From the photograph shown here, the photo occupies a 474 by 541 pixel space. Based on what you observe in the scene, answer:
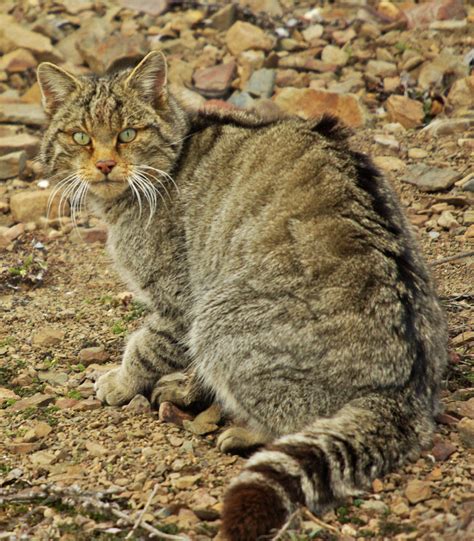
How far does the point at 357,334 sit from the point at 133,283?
1761 mm

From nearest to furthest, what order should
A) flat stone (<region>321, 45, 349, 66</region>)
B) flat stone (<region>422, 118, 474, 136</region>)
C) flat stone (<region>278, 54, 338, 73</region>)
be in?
flat stone (<region>422, 118, 474, 136</region>) → flat stone (<region>278, 54, 338, 73</region>) → flat stone (<region>321, 45, 349, 66</region>)

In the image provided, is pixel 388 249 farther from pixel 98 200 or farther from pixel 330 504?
pixel 98 200

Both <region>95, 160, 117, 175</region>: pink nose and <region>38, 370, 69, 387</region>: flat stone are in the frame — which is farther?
<region>38, 370, 69, 387</region>: flat stone

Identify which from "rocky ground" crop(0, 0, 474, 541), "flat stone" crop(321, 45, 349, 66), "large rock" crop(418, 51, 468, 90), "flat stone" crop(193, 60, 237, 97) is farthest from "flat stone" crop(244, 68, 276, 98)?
"large rock" crop(418, 51, 468, 90)

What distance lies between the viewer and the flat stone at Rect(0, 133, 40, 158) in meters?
8.28

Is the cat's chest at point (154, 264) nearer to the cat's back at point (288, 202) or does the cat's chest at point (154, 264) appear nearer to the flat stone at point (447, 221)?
the cat's back at point (288, 202)

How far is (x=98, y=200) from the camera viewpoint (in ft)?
18.7

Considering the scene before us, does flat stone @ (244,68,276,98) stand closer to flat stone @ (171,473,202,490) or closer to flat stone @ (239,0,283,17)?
flat stone @ (239,0,283,17)

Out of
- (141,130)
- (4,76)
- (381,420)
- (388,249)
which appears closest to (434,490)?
(381,420)

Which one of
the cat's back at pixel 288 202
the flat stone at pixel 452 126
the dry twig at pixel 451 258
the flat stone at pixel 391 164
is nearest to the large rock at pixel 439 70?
the flat stone at pixel 452 126

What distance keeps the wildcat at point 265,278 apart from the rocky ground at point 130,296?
0.74 ft

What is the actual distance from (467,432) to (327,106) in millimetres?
4376

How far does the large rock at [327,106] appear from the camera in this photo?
→ 26.7 ft

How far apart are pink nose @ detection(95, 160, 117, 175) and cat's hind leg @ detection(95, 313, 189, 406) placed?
2.98ft
